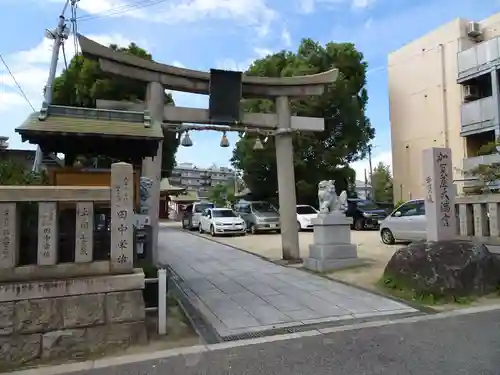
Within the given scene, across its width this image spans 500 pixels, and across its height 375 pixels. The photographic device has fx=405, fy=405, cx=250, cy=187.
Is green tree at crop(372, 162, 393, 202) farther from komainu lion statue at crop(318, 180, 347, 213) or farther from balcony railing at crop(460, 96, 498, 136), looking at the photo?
komainu lion statue at crop(318, 180, 347, 213)

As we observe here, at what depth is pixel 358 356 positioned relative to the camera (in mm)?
4230

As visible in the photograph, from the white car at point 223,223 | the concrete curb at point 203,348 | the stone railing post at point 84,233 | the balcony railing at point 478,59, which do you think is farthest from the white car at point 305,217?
the stone railing post at point 84,233

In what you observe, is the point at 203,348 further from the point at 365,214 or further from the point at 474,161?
the point at 474,161

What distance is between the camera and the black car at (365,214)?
2064 centimetres

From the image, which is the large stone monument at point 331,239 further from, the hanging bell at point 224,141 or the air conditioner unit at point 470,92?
the air conditioner unit at point 470,92

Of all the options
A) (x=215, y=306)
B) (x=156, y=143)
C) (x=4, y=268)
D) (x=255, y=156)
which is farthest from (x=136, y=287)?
(x=255, y=156)

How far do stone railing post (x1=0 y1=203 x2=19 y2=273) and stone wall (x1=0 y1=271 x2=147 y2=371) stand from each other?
0.25 m

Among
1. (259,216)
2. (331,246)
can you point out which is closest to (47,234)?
(331,246)

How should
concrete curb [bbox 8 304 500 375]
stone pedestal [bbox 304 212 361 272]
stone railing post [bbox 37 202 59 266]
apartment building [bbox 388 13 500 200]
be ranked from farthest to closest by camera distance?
apartment building [bbox 388 13 500 200] → stone pedestal [bbox 304 212 361 272] → stone railing post [bbox 37 202 59 266] → concrete curb [bbox 8 304 500 375]

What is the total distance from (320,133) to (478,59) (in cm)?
860

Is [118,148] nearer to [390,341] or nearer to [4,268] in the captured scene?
[4,268]

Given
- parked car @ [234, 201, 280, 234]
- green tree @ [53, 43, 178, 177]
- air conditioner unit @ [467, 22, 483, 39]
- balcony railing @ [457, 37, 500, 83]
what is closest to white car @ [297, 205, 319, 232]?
parked car @ [234, 201, 280, 234]

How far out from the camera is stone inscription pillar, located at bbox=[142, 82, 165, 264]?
8.48m

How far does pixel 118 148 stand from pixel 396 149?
866 inches
